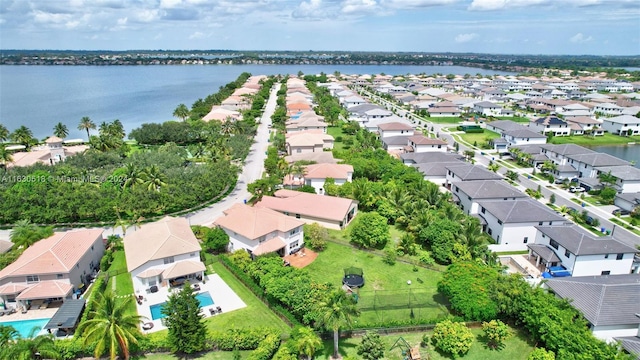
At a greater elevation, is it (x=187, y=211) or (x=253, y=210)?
(x=253, y=210)

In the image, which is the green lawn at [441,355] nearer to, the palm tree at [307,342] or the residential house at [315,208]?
the palm tree at [307,342]

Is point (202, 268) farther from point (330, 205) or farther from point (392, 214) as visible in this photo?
point (392, 214)

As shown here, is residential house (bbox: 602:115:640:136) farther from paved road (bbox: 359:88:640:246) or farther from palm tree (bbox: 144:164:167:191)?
palm tree (bbox: 144:164:167:191)

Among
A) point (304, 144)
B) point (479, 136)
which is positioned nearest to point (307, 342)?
point (304, 144)

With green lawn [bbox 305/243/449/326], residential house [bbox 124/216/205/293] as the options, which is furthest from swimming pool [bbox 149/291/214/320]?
green lawn [bbox 305/243/449/326]

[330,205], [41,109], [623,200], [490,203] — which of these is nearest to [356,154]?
[330,205]

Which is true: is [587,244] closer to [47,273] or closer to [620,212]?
[620,212]
